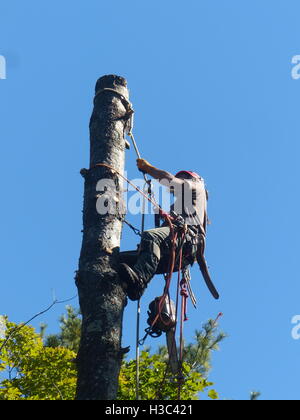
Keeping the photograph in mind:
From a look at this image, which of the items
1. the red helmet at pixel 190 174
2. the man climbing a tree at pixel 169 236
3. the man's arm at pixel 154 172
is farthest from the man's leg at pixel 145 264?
the red helmet at pixel 190 174

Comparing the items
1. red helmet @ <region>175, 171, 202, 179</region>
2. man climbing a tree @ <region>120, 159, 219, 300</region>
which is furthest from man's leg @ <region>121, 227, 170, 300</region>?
red helmet @ <region>175, 171, 202, 179</region>

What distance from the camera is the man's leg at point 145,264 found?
15.7ft

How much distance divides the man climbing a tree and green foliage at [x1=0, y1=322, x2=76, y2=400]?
2.81 meters

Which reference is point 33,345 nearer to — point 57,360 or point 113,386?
point 57,360

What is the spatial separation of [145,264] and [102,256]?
42cm

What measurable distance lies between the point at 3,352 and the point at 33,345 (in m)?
0.40

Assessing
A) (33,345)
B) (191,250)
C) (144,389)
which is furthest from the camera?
(33,345)

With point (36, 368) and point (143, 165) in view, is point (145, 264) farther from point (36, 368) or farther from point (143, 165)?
point (36, 368)

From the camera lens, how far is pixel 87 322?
454 cm

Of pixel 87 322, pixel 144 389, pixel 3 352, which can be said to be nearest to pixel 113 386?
pixel 87 322

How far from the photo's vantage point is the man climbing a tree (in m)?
4.91

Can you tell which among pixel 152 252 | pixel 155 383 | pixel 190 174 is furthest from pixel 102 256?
pixel 155 383
